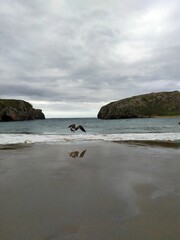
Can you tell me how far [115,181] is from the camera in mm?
7270

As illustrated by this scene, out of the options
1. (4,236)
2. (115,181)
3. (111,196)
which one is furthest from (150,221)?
(115,181)

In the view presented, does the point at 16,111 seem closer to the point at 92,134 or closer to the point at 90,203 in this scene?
the point at 92,134

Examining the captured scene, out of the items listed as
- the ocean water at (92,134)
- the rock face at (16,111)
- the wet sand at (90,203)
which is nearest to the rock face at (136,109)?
the rock face at (16,111)

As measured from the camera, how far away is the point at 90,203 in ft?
17.5

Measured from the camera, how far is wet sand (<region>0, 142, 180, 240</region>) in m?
4.00

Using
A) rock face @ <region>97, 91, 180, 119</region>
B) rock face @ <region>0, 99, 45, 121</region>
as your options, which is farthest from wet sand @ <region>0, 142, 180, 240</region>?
rock face @ <region>97, 91, 180, 119</region>

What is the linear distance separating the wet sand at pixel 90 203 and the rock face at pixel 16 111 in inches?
5351

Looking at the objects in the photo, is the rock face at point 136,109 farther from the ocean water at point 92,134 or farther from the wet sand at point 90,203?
the wet sand at point 90,203

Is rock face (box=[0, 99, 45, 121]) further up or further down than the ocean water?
further up

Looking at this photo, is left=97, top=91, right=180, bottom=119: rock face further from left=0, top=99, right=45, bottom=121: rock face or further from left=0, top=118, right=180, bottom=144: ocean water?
left=0, top=118, right=180, bottom=144: ocean water

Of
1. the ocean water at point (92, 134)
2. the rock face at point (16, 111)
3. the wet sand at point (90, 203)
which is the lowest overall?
the wet sand at point (90, 203)

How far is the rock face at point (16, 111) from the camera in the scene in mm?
138000

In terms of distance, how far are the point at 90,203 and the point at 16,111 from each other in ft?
486

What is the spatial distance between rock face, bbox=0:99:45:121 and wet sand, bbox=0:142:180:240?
446 feet
